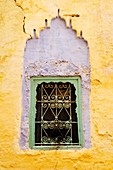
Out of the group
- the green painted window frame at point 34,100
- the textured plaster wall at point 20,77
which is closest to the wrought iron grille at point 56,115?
the green painted window frame at point 34,100

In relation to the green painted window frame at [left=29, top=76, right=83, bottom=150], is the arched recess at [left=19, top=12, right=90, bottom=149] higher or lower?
higher

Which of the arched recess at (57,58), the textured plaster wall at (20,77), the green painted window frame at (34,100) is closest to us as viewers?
the textured plaster wall at (20,77)

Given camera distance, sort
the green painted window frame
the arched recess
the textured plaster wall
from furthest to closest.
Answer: the arched recess
the green painted window frame
the textured plaster wall

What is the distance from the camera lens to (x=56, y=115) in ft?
14.2

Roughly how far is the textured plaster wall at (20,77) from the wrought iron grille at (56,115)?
188 millimetres

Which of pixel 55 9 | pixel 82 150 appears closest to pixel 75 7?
pixel 55 9

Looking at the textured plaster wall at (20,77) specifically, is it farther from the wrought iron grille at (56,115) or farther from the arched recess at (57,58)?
the wrought iron grille at (56,115)

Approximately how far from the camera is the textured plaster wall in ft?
13.4

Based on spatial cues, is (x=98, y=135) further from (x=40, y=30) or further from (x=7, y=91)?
(x=40, y=30)

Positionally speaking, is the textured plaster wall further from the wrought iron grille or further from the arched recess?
the wrought iron grille

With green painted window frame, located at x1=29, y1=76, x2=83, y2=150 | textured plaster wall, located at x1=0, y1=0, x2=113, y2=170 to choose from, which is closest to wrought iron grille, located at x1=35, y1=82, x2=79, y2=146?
green painted window frame, located at x1=29, y1=76, x2=83, y2=150

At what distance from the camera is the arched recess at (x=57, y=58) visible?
4352 millimetres

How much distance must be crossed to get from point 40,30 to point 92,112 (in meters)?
1.23

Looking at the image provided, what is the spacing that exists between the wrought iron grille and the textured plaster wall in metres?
0.19
